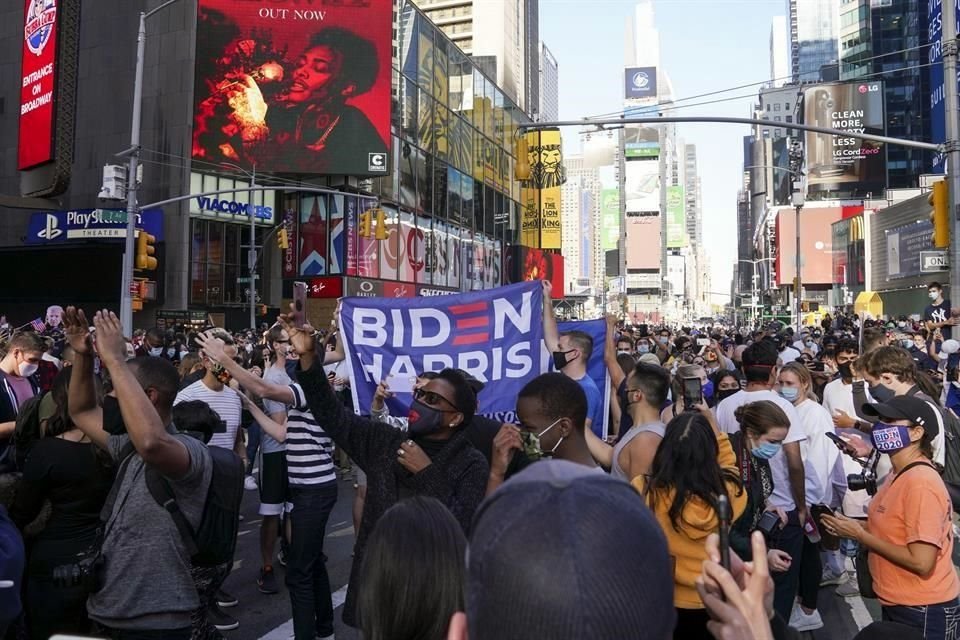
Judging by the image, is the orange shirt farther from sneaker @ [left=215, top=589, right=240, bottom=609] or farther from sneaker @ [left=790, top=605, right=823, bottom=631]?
sneaker @ [left=215, top=589, right=240, bottom=609]

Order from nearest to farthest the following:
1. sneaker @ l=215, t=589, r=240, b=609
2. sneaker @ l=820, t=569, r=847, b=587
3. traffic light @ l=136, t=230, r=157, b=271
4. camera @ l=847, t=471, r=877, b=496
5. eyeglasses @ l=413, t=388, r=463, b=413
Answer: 1. eyeglasses @ l=413, t=388, r=463, b=413
2. camera @ l=847, t=471, r=877, b=496
3. sneaker @ l=215, t=589, r=240, b=609
4. sneaker @ l=820, t=569, r=847, b=587
5. traffic light @ l=136, t=230, r=157, b=271

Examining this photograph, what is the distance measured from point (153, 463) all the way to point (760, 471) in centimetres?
357

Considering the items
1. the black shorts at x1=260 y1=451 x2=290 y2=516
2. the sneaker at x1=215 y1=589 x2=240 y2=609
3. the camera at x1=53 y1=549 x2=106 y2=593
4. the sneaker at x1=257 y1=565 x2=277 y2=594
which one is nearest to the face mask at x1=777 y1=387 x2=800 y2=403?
the black shorts at x1=260 y1=451 x2=290 y2=516

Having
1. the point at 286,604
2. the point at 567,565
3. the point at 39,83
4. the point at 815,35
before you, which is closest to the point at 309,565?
the point at 286,604

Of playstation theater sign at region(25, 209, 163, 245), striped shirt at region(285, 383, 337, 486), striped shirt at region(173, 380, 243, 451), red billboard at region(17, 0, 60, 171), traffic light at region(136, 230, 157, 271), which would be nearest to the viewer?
striped shirt at region(285, 383, 337, 486)

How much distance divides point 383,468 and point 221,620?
320 centimetres

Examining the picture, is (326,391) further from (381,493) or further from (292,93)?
(292,93)

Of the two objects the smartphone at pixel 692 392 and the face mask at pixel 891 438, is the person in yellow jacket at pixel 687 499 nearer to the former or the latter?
the smartphone at pixel 692 392

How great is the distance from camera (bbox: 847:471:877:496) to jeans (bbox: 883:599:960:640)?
26.6 inches

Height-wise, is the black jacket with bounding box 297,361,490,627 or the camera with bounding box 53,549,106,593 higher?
the black jacket with bounding box 297,361,490,627

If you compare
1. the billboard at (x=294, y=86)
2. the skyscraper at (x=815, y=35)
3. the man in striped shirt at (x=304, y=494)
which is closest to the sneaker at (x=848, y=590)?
the man in striped shirt at (x=304, y=494)

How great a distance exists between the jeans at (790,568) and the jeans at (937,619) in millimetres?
1101

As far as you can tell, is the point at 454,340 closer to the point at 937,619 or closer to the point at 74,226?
the point at 937,619

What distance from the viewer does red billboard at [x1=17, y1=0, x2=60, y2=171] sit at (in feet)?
86.0
